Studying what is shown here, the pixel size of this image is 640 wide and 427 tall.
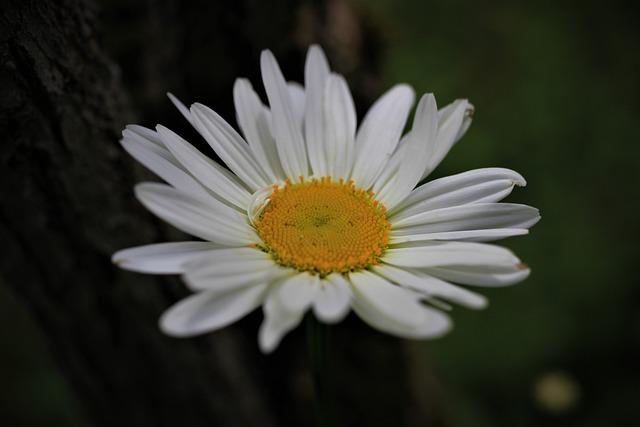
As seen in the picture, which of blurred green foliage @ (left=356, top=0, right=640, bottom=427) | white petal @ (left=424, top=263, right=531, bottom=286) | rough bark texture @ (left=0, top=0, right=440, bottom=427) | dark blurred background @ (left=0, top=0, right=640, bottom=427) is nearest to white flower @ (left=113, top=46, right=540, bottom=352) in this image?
white petal @ (left=424, top=263, right=531, bottom=286)

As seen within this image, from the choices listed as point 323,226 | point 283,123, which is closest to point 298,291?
point 323,226

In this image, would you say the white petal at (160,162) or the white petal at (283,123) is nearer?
the white petal at (160,162)

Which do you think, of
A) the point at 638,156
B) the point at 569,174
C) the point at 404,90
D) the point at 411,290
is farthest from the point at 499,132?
the point at 411,290

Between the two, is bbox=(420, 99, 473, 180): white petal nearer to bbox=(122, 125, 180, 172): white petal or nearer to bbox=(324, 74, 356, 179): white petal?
bbox=(324, 74, 356, 179): white petal

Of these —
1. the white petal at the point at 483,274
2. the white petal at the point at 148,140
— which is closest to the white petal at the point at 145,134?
the white petal at the point at 148,140

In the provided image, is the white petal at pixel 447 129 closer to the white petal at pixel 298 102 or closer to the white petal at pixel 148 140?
the white petal at pixel 298 102

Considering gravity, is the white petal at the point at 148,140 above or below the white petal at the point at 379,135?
above

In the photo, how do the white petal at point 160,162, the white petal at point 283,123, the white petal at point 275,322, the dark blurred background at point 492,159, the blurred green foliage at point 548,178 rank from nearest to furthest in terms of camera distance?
the white petal at point 275,322
the white petal at point 160,162
the white petal at point 283,123
the dark blurred background at point 492,159
the blurred green foliage at point 548,178

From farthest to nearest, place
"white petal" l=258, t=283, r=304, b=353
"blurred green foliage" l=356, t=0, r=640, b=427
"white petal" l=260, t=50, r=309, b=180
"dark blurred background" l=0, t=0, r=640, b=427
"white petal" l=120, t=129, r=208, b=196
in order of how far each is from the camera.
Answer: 1. "blurred green foliage" l=356, t=0, r=640, b=427
2. "dark blurred background" l=0, t=0, r=640, b=427
3. "white petal" l=260, t=50, r=309, b=180
4. "white petal" l=120, t=129, r=208, b=196
5. "white petal" l=258, t=283, r=304, b=353
